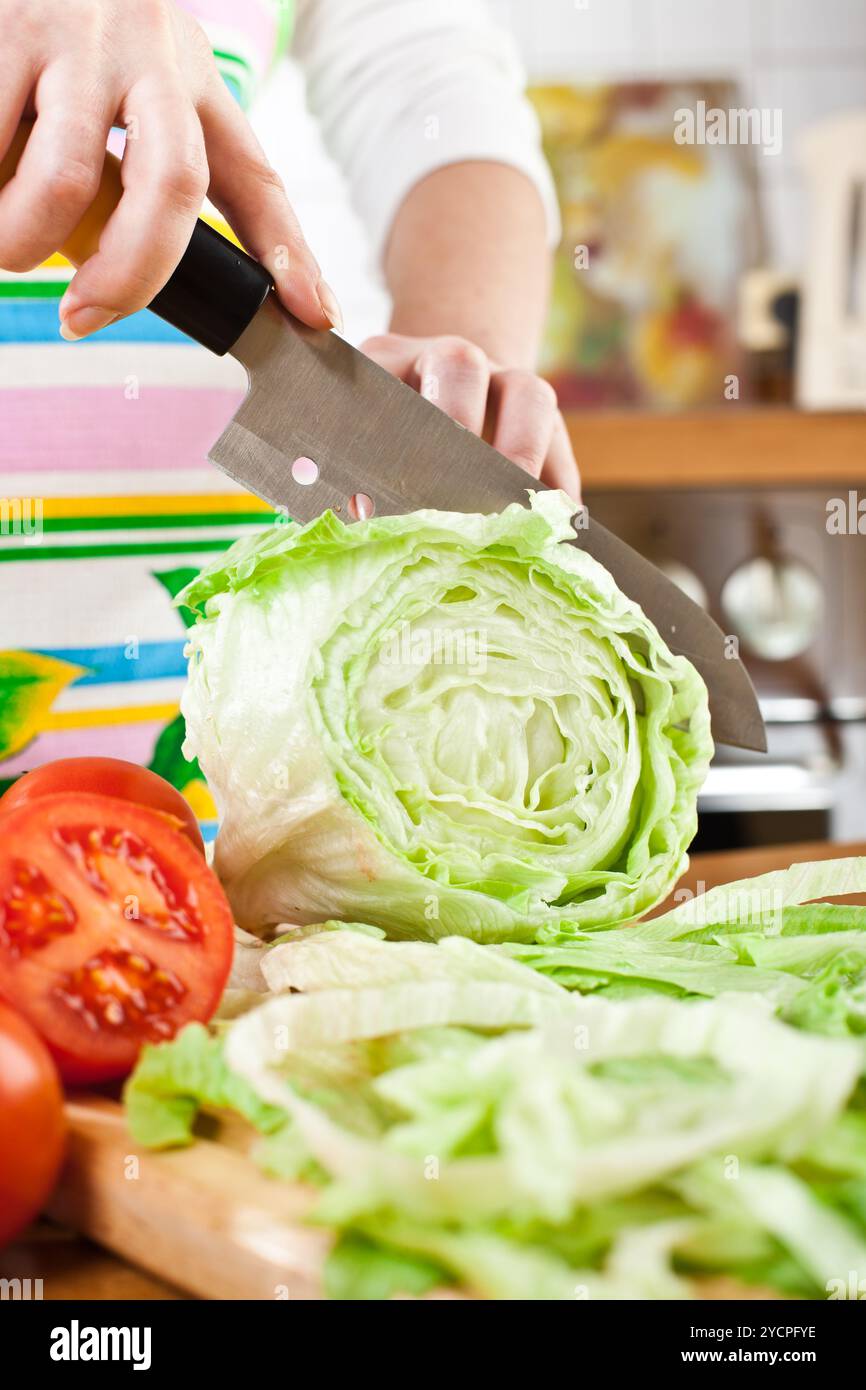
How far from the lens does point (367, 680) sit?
99 centimetres

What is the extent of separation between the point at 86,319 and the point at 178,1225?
2.03 feet

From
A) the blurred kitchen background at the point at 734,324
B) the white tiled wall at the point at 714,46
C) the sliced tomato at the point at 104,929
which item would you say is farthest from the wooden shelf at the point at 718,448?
the sliced tomato at the point at 104,929

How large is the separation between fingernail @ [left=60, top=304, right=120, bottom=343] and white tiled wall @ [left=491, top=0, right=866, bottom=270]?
8.72 ft

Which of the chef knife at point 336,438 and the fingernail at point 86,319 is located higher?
the fingernail at point 86,319

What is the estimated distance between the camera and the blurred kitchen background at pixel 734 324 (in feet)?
9.58

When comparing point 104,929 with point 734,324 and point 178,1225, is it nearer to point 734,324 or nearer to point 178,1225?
point 178,1225

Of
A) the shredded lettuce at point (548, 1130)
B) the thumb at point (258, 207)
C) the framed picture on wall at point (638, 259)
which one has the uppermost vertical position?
the framed picture on wall at point (638, 259)

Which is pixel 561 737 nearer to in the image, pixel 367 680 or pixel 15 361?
pixel 367 680

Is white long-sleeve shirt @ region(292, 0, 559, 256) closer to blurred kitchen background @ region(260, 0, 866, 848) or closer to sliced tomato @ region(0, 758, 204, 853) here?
sliced tomato @ region(0, 758, 204, 853)

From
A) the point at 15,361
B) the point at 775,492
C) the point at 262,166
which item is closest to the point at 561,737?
the point at 262,166

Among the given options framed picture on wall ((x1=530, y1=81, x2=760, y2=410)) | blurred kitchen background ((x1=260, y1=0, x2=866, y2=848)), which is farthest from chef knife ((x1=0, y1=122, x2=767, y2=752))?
framed picture on wall ((x1=530, y1=81, x2=760, y2=410))

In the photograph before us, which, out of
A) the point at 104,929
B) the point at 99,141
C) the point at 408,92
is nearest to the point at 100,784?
the point at 104,929

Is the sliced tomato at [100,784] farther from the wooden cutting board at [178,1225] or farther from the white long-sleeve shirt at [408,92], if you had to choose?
the white long-sleeve shirt at [408,92]

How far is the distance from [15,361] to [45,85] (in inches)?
17.6
